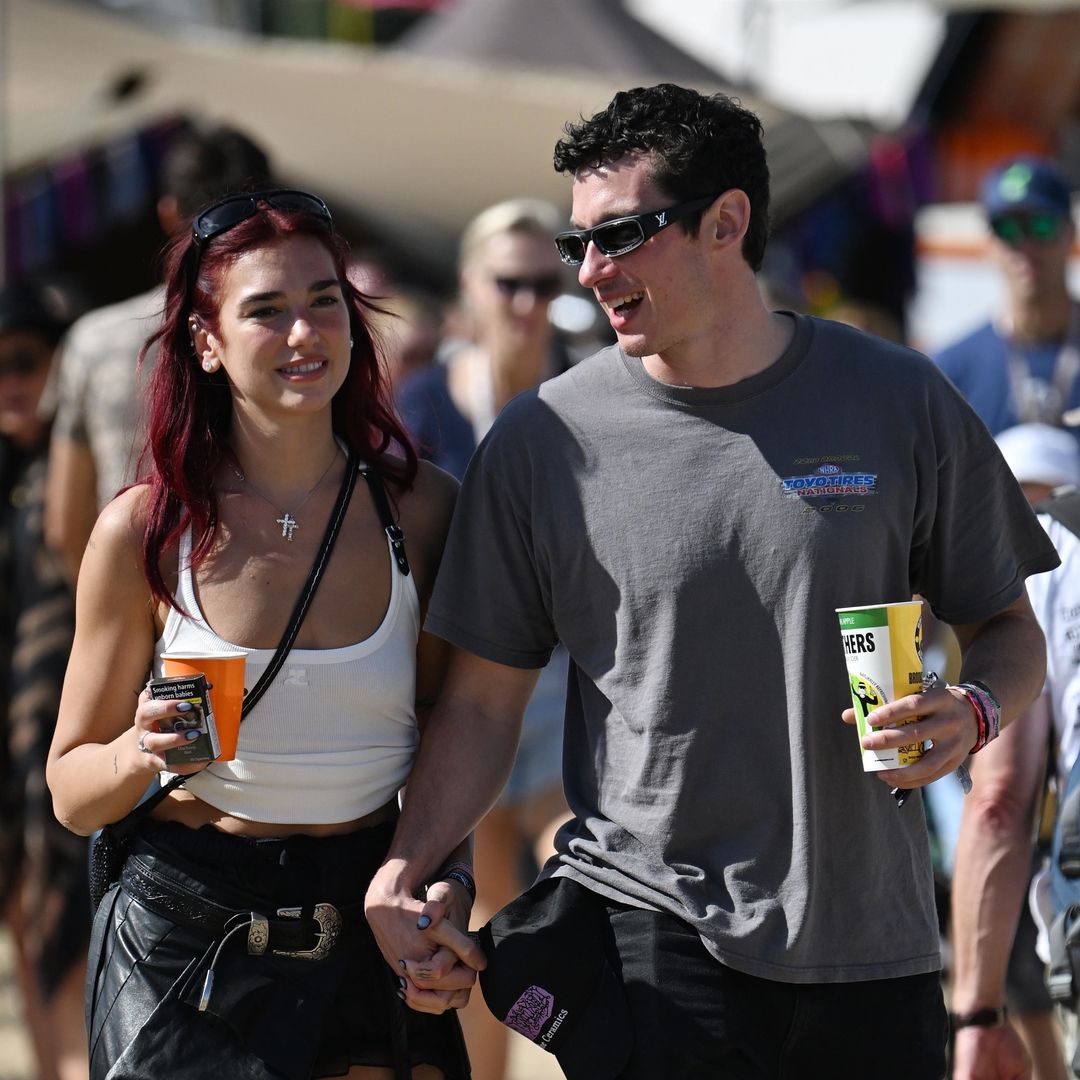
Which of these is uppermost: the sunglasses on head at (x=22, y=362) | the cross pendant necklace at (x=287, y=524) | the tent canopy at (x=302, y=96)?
the cross pendant necklace at (x=287, y=524)

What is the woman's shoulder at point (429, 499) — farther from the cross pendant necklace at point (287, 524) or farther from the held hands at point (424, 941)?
the held hands at point (424, 941)

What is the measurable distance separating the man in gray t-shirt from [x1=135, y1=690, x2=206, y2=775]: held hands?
469mm

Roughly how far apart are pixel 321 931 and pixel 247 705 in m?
0.42

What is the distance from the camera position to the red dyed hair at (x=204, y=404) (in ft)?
10.4

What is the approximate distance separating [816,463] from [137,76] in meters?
9.35

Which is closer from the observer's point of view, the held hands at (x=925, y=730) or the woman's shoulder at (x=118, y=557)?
the held hands at (x=925, y=730)

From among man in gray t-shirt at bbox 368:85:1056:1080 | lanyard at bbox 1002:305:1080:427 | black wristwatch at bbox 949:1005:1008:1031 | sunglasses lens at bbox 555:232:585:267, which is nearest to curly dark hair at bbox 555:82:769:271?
man in gray t-shirt at bbox 368:85:1056:1080

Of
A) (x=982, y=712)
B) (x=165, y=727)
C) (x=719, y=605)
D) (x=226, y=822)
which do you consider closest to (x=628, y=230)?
(x=719, y=605)

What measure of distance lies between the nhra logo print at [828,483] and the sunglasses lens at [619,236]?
476 millimetres

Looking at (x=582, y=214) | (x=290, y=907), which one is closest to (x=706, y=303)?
(x=582, y=214)

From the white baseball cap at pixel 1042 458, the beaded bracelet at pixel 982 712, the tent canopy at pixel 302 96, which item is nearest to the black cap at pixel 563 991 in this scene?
the beaded bracelet at pixel 982 712

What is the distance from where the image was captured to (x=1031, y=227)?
5.65 m

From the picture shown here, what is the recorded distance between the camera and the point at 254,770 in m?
3.10

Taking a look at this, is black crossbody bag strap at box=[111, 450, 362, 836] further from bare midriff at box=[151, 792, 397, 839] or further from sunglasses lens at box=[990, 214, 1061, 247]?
sunglasses lens at box=[990, 214, 1061, 247]
